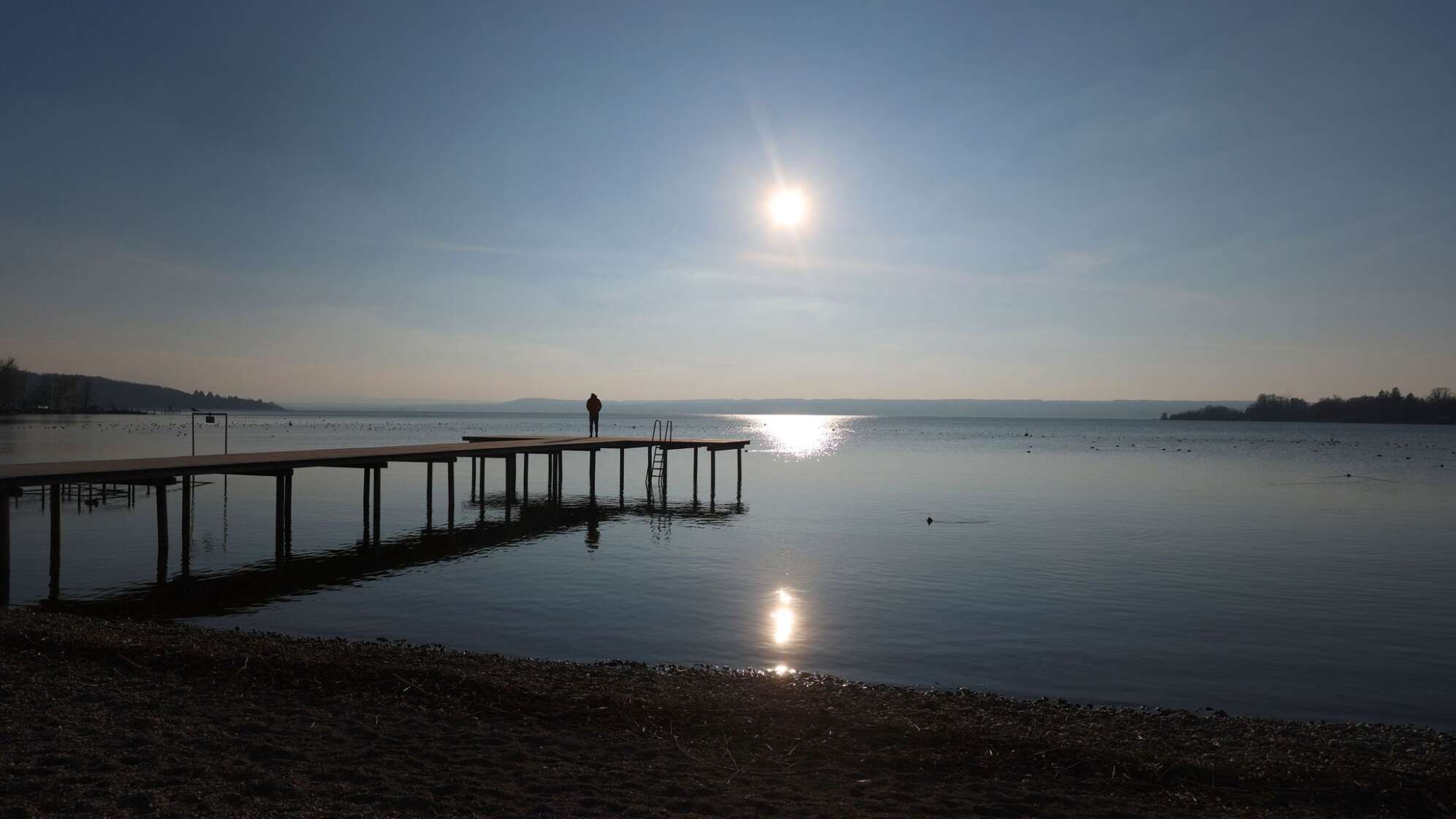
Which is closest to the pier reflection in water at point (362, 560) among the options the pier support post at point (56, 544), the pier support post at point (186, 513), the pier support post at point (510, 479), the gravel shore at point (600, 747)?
the pier support post at point (56, 544)

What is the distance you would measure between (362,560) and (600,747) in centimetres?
1394

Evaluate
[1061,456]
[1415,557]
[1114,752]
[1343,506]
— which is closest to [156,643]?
[1114,752]

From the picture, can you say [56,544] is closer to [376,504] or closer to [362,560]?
[362,560]

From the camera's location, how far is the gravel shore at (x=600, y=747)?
20.3ft

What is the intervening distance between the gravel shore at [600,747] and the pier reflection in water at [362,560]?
5009 mm

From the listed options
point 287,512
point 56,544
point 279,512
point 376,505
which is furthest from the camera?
point 376,505

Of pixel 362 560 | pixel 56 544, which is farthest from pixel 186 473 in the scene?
pixel 362 560

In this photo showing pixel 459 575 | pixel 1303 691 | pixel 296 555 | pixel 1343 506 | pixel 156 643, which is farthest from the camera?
pixel 1343 506

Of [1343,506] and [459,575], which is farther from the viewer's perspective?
[1343,506]

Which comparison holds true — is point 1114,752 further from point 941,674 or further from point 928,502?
point 928,502

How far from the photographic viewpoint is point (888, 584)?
17234mm

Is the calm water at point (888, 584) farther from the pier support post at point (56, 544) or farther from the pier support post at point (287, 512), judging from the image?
the pier support post at point (287, 512)

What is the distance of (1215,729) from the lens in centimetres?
874

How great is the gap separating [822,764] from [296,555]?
16.4 meters
